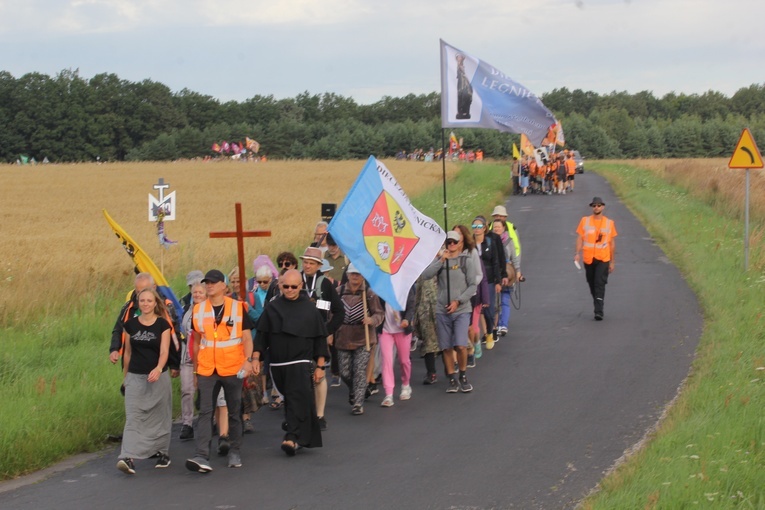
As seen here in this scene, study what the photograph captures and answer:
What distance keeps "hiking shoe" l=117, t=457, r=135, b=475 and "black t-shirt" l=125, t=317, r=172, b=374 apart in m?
0.76

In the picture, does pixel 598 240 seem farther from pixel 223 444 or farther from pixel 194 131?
pixel 194 131

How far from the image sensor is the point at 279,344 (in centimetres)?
902

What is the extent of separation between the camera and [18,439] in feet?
28.6

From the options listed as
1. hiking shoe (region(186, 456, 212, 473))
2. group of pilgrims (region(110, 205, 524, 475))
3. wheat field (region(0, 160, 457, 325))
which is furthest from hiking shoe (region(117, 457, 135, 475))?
wheat field (region(0, 160, 457, 325))

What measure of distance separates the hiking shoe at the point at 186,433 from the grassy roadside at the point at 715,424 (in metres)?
4.01

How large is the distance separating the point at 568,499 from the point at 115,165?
7275 centimetres

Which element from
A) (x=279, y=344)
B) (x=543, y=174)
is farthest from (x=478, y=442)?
(x=543, y=174)

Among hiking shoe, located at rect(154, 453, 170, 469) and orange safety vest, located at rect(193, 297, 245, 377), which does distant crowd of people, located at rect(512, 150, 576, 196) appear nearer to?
orange safety vest, located at rect(193, 297, 245, 377)

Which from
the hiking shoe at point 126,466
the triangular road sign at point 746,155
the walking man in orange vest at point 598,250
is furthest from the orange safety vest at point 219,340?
the triangular road sign at point 746,155

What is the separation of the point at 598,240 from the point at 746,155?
467cm

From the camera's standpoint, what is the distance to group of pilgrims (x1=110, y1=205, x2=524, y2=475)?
8.66 meters

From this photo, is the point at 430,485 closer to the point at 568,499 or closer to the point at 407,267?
the point at 568,499

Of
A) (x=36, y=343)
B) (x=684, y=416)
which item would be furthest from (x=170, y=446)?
(x=684, y=416)

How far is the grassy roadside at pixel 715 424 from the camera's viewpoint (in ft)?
21.9
